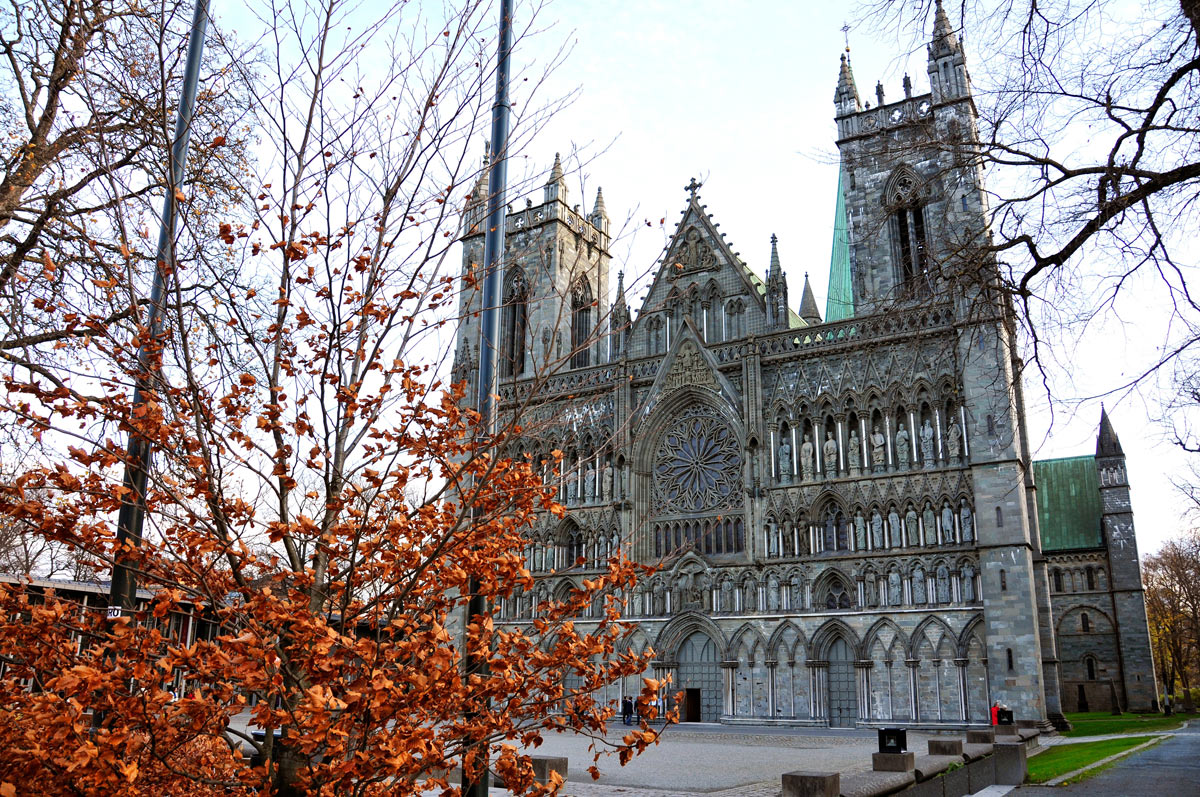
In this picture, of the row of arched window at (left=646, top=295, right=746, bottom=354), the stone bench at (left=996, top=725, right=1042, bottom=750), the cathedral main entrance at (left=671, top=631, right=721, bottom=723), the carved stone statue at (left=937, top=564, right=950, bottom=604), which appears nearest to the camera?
the stone bench at (left=996, top=725, right=1042, bottom=750)

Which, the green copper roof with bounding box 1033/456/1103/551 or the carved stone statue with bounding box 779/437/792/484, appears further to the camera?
the green copper roof with bounding box 1033/456/1103/551

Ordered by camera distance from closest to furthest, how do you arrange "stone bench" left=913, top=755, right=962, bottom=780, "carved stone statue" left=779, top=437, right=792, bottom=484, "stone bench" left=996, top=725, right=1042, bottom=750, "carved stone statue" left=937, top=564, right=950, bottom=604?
"stone bench" left=913, top=755, right=962, bottom=780, "stone bench" left=996, top=725, right=1042, bottom=750, "carved stone statue" left=937, top=564, right=950, bottom=604, "carved stone statue" left=779, top=437, right=792, bottom=484

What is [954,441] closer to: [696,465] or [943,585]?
[943,585]

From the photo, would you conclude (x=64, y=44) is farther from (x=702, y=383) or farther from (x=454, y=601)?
(x=702, y=383)

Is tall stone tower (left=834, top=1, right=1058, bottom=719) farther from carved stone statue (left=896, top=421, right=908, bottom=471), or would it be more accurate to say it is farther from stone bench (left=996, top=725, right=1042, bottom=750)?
stone bench (left=996, top=725, right=1042, bottom=750)

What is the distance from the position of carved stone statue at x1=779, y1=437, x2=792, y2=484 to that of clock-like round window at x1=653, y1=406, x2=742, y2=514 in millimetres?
1757

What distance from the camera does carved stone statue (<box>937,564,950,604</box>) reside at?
30.4 meters

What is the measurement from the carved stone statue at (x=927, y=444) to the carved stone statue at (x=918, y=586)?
3.68 m

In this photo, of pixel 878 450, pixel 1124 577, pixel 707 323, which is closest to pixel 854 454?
pixel 878 450

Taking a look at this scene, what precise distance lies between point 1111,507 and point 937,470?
3276 cm

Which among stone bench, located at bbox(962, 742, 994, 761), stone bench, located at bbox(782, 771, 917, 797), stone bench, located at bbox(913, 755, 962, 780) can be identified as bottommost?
stone bench, located at bbox(962, 742, 994, 761)

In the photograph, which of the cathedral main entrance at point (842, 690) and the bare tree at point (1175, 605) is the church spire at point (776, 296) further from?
the bare tree at point (1175, 605)

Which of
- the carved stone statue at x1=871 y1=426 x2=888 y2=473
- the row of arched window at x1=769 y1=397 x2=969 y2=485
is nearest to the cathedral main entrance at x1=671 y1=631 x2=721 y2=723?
the row of arched window at x1=769 y1=397 x2=969 y2=485

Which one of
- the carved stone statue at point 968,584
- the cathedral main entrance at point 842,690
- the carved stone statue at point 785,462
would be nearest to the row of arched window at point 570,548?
the carved stone statue at point 785,462
